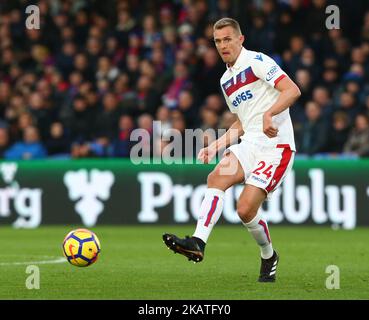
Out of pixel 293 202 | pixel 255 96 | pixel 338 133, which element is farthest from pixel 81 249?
pixel 338 133

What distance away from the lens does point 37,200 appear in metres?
16.2

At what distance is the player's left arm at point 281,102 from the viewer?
8438mm

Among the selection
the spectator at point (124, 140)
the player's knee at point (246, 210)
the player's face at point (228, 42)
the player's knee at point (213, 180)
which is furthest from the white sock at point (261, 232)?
the spectator at point (124, 140)

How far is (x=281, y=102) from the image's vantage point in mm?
8633

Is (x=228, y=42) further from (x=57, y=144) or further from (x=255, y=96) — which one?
(x=57, y=144)

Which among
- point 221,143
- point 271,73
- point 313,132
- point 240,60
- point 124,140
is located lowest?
point 124,140

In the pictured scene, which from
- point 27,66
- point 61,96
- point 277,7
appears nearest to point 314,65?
point 277,7

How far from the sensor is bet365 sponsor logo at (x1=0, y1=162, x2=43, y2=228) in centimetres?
1609

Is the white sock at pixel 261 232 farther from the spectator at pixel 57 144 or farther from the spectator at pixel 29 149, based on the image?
the spectator at pixel 57 144

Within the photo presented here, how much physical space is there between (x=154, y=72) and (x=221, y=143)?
904 cm

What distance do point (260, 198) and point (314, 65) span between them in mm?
8623

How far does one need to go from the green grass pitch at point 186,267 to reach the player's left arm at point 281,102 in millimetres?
1264

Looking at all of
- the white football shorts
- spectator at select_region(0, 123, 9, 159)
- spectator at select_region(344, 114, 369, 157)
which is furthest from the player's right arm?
spectator at select_region(0, 123, 9, 159)

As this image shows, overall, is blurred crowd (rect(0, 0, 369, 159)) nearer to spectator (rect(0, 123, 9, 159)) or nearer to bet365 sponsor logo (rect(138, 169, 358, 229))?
spectator (rect(0, 123, 9, 159))
